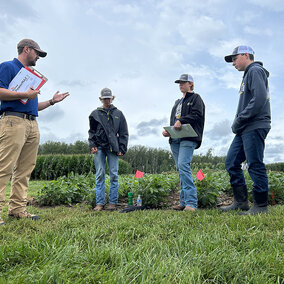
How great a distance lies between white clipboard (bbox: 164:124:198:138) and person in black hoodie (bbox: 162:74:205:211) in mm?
74

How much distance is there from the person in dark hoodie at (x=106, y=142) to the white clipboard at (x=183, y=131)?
3.74ft

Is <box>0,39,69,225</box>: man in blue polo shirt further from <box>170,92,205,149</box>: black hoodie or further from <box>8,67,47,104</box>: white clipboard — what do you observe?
<box>170,92,205,149</box>: black hoodie

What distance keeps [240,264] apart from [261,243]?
641 millimetres

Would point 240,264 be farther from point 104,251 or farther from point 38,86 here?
point 38,86

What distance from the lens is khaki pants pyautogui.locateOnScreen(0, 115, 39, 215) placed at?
362 centimetres

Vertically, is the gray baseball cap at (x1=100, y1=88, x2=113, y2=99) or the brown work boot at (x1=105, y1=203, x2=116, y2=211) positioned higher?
the gray baseball cap at (x1=100, y1=88, x2=113, y2=99)

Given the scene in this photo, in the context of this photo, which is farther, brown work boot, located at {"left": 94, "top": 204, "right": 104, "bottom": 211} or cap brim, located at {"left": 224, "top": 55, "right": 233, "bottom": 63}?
brown work boot, located at {"left": 94, "top": 204, "right": 104, "bottom": 211}

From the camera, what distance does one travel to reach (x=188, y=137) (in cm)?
454

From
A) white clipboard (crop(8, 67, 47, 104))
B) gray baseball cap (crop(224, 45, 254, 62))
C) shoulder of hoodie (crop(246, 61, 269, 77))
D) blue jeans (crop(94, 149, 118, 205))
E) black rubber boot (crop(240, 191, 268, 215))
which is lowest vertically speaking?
black rubber boot (crop(240, 191, 268, 215))

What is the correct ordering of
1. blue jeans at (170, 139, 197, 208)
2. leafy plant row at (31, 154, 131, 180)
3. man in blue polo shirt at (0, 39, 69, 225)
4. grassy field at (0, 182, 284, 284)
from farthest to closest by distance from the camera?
leafy plant row at (31, 154, 131, 180) → blue jeans at (170, 139, 197, 208) → man in blue polo shirt at (0, 39, 69, 225) → grassy field at (0, 182, 284, 284)

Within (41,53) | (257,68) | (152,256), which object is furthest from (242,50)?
(152,256)

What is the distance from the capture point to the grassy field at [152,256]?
1.78 m

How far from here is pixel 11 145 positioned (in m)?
3.63

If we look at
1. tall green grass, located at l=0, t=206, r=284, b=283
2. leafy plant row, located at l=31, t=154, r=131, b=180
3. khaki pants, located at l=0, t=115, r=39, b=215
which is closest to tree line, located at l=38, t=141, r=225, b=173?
leafy plant row, located at l=31, t=154, r=131, b=180
